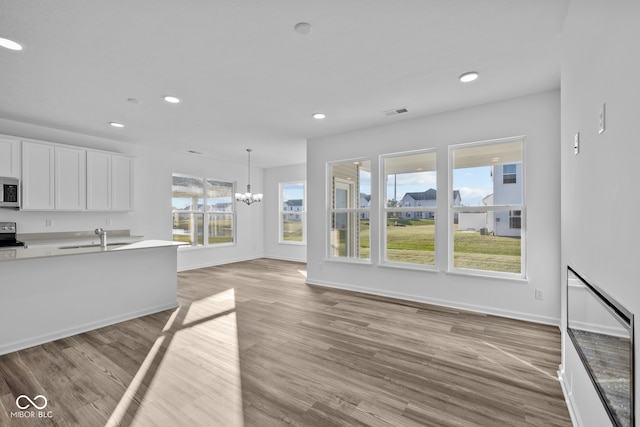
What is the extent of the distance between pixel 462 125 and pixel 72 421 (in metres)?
4.78

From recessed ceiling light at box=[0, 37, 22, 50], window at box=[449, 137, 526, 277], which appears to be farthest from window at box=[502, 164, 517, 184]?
recessed ceiling light at box=[0, 37, 22, 50]

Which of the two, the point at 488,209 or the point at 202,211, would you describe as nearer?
the point at 488,209

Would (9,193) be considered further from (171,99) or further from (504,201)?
(504,201)

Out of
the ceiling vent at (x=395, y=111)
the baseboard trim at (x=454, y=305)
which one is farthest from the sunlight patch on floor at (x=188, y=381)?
the ceiling vent at (x=395, y=111)

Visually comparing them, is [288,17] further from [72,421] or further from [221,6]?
[72,421]

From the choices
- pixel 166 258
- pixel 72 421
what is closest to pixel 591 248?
pixel 72 421

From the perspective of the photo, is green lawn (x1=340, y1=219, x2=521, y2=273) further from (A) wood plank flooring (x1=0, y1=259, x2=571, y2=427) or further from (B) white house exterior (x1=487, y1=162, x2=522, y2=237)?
(A) wood plank flooring (x1=0, y1=259, x2=571, y2=427)

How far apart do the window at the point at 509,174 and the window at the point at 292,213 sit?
208 inches

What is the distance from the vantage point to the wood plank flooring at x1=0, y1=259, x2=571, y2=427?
6.40ft

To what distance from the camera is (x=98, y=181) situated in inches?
201

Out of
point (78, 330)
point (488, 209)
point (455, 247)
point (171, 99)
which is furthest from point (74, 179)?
point (488, 209)

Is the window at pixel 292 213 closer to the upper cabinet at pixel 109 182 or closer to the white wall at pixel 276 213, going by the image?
the white wall at pixel 276 213

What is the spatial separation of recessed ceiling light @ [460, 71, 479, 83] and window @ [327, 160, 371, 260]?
2.09 m

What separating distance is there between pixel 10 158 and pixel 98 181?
1097 mm
